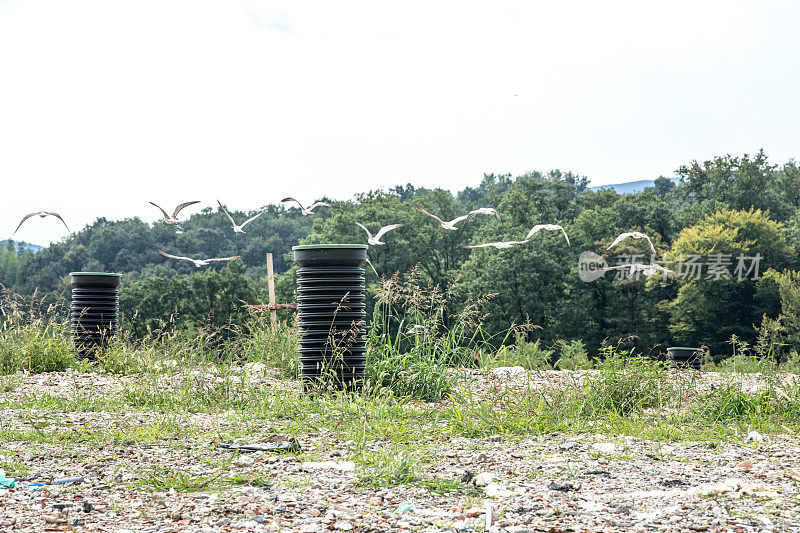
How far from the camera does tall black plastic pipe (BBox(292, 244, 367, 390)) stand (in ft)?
19.7

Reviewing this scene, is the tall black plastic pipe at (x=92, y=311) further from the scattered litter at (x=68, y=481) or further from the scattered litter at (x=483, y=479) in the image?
the scattered litter at (x=483, y=479)

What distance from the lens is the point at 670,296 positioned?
36.6 meters

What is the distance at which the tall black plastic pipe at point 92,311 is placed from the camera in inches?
334

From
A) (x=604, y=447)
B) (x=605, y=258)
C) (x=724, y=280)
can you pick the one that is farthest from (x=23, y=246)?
(x=604, y=447)

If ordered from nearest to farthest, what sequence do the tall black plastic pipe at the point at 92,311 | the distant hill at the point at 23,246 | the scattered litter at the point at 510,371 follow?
the scattered litter at the point at 510,371 → the tall black plastic pipe at the point at 92,311 → the distant hill at the point at 23,246

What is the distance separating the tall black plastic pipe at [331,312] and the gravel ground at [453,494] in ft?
4.37

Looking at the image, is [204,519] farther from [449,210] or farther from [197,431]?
[449,210]

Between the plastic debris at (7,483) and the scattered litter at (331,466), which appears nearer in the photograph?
the plastic debris at (7,483)

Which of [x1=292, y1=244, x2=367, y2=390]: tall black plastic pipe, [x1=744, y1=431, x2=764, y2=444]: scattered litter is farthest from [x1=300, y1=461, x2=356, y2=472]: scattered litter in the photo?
[x1=744, y1=431, x2=764, y2=444]: scattered litter

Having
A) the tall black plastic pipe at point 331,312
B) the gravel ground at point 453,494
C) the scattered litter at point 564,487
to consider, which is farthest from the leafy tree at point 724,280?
the scattered litter at point 564,487

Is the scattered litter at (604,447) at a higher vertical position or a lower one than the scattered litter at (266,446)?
higher

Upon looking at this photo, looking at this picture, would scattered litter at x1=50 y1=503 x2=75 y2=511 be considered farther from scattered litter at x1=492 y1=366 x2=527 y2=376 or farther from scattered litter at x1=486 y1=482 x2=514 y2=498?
scattered litter at x1=492 y1=366 x2=527 y2=376

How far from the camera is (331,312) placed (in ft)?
20.1

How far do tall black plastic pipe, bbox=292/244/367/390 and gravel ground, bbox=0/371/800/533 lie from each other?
1.33 m
